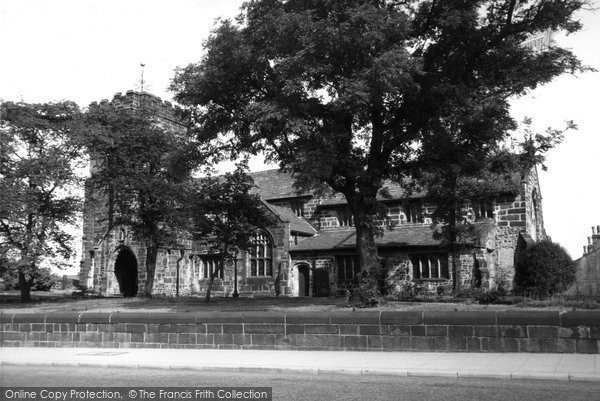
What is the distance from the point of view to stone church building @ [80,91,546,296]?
3453 cm

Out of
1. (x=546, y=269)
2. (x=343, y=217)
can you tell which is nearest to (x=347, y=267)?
(x=343, y=217)

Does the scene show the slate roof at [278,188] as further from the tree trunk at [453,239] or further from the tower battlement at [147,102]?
the tree trunk at [453,239]

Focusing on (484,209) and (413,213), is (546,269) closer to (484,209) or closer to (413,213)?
(484,209)

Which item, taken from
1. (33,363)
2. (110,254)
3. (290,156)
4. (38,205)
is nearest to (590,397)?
(33,363)

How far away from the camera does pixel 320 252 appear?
37.6m

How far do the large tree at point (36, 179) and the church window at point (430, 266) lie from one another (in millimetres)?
19369

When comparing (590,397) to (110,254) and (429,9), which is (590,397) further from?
(110,254)

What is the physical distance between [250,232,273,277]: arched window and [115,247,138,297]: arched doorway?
10.6 meters

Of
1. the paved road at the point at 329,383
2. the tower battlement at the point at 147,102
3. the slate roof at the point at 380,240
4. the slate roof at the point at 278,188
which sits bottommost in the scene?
the paved road at the point at 329,383

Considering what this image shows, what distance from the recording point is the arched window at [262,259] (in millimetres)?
39281

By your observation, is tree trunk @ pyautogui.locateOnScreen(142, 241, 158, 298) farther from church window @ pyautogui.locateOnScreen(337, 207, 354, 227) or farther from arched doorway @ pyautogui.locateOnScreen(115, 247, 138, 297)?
church window @ pyautogui.locateOnScreen(337, 207, 354, 227)

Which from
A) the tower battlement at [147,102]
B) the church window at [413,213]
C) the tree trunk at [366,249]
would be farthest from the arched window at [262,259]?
the tree trunk at [366,249]

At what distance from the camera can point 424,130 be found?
19.5 meters

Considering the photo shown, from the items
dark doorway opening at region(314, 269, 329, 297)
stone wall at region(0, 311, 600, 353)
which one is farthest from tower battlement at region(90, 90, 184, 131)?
stone wall at region(0, 311, 600, 353)
